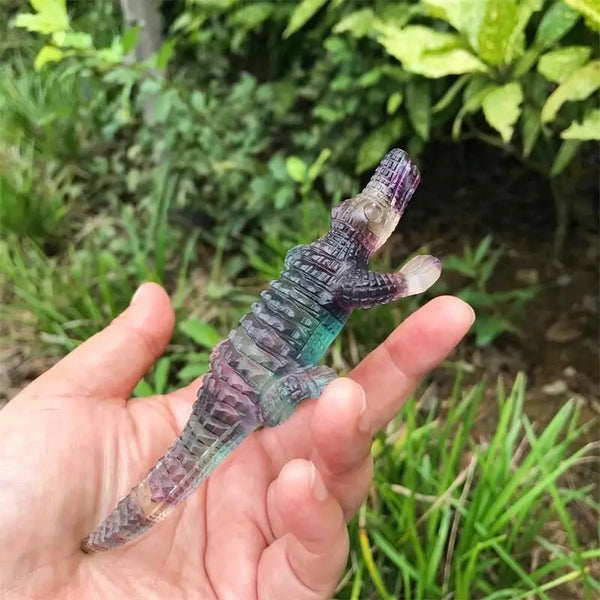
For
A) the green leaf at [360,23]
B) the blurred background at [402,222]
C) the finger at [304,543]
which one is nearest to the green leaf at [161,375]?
the blurred background at [402,222]

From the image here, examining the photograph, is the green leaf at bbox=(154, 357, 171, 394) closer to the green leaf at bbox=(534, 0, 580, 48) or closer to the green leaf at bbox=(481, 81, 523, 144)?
the green leaf at bbox=(481, 81, 523, 144)

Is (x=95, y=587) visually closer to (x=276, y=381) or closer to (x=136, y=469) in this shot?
(x=136, y=469)

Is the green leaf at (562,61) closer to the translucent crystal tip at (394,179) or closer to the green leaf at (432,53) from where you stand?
the green leaf at (432,53)

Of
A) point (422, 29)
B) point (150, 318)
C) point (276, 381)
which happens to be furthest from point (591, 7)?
point (150, 318)

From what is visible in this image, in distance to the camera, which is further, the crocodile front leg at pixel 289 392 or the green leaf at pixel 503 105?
the green leaf at pixel 503 105

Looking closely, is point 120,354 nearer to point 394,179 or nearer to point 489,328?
point 394,179

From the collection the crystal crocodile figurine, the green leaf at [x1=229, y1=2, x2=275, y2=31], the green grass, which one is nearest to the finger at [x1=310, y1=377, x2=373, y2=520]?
the crystal crocodile figurine
